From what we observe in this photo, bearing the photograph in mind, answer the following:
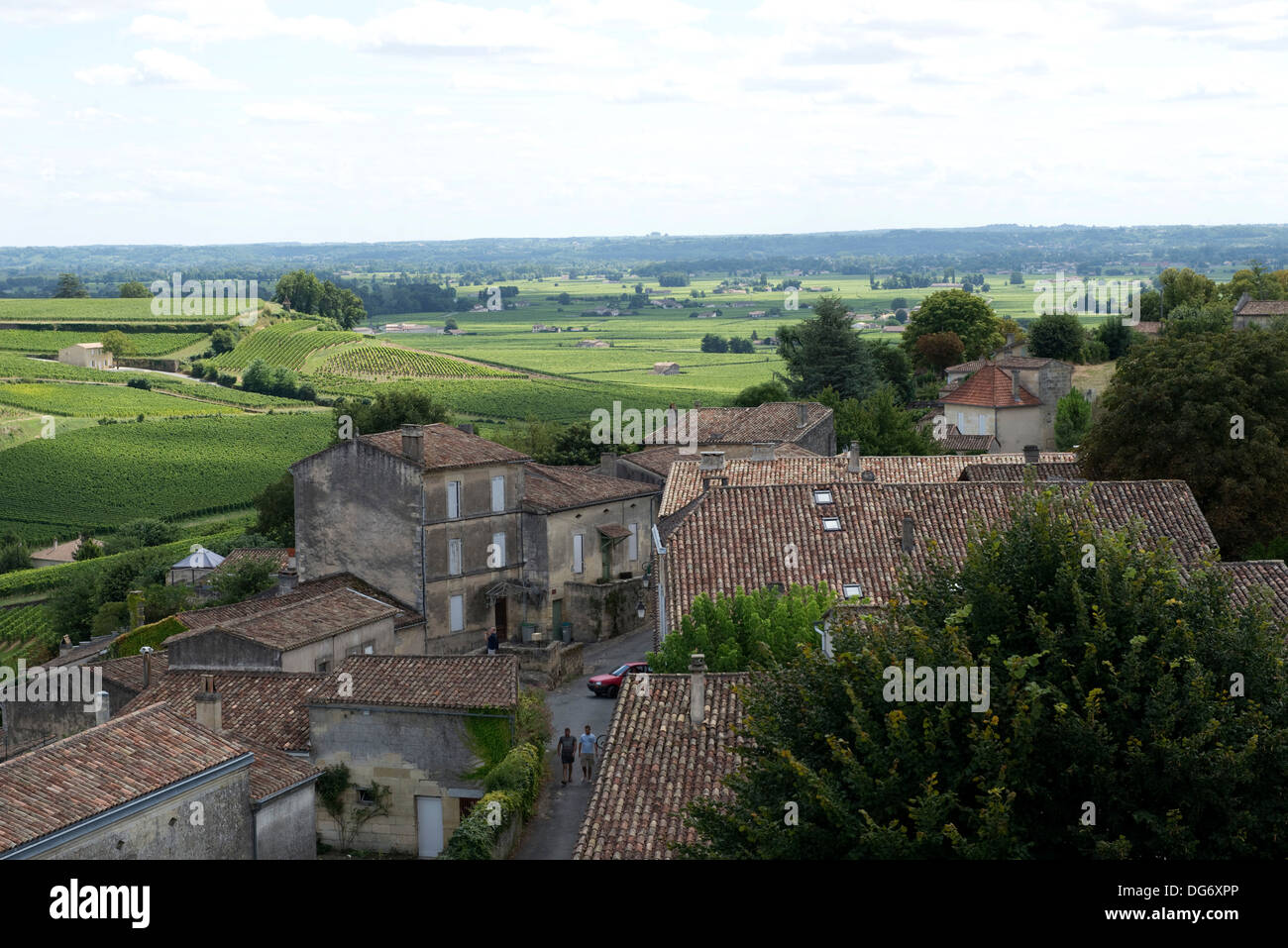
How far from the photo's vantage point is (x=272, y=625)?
3591cm

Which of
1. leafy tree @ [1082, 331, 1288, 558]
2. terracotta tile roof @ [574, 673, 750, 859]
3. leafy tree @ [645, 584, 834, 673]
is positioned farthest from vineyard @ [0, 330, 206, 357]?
terracotta tile roof @ [574, 673, 750, 859]

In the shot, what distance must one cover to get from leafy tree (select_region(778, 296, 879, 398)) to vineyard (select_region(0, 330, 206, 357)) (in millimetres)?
97776

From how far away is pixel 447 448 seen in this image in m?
44.7

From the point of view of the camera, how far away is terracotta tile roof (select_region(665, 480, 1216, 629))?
3106cm

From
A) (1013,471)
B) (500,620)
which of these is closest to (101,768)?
(500,620)

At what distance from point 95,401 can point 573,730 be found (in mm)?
105042

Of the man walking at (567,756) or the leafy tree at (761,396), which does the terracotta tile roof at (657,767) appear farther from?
the leafy tree at (761,396)

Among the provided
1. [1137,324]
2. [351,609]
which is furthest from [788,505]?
[1137,324]

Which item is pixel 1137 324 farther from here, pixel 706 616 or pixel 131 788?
pixel 131 788

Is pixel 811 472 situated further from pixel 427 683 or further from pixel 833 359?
pixel 833 359

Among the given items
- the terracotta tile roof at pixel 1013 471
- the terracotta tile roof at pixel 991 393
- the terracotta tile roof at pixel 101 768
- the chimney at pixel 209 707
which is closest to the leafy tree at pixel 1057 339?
the terracotta tile roof at pixel 991 393

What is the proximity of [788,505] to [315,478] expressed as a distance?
669 inches

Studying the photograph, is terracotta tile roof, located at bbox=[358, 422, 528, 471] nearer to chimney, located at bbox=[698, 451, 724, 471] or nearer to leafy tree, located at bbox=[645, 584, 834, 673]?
chimney, located at bbox=[698, 451, 724, 471]

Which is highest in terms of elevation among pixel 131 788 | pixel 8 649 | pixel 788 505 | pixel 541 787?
pixel 788 505
